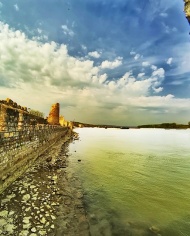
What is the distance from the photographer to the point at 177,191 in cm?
993

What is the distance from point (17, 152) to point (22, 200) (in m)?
2.67

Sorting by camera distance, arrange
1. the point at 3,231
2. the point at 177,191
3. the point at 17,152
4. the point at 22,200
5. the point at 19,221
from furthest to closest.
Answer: the point at 177,191, the point at 17,152, the point at 22,200, the point at 19,221, the point at 3,231

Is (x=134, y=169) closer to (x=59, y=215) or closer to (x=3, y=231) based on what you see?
(x=59, y=215)

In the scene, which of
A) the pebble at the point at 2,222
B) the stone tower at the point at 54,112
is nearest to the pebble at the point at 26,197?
the pebble at the point at 2,222

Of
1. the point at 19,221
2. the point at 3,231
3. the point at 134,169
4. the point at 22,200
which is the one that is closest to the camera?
the point at 3,231

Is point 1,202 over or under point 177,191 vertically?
over

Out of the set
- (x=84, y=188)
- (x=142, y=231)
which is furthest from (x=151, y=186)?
(x=142, y=231)

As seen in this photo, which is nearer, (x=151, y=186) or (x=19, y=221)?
(x=19, y=221)

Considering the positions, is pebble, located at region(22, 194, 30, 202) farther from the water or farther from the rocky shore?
the water

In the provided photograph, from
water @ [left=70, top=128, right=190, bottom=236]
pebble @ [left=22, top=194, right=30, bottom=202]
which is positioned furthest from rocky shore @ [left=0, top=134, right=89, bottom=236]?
water @ [left=70, top=128, right=190, bottom=236]

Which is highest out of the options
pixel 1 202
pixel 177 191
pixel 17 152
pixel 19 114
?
pixel 19 114

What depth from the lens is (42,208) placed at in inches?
253

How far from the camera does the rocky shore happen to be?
5.25m

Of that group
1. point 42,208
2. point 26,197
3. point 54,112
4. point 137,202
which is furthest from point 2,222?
point 54,112
